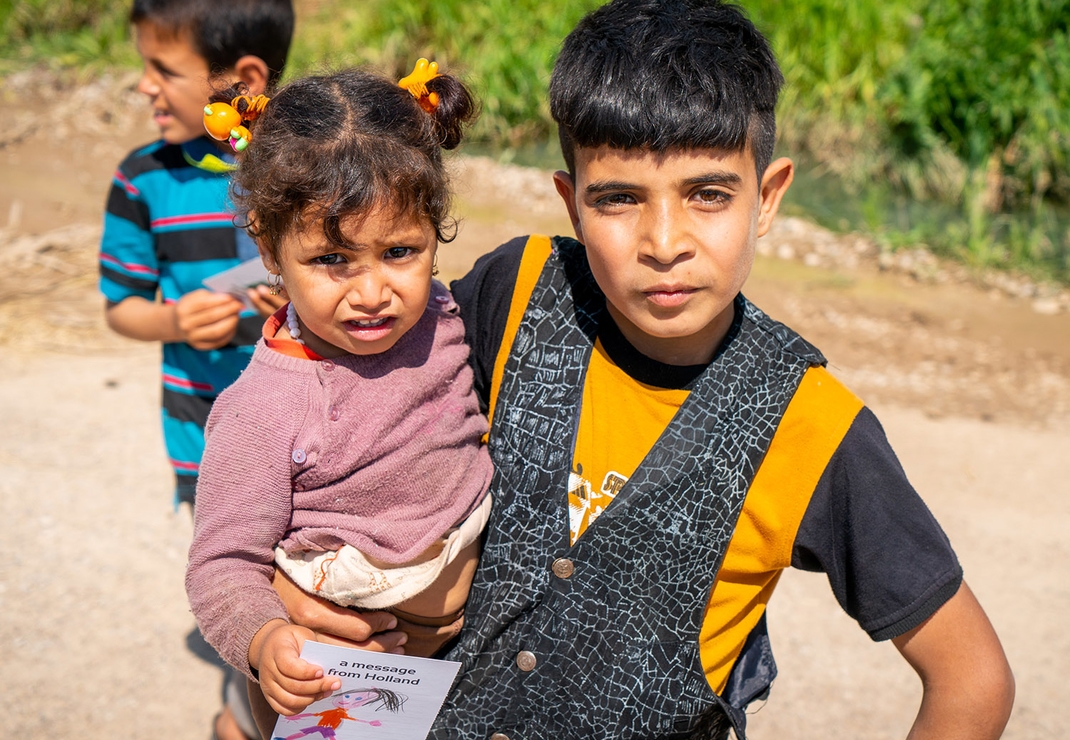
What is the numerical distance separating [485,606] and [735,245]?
2.34 feet

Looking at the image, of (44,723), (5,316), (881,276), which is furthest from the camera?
(881,276)

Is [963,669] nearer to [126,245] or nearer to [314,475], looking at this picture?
[314,475]

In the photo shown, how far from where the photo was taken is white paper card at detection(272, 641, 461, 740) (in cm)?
154

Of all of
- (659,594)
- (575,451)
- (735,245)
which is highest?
(735,245)

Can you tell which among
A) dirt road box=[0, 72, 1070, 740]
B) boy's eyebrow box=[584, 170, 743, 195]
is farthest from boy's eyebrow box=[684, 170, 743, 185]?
dirt road box=[0, 72, 1070, 740]

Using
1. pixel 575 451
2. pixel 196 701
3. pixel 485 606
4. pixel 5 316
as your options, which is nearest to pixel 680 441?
pixel 575 451

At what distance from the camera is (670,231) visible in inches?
62.1

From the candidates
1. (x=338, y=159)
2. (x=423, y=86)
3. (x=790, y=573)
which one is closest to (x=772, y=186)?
(x=423, y=86)

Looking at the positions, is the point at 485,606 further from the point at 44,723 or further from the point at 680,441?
the point at 44,723

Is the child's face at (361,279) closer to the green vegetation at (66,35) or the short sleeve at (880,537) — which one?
the short sleeve at (880,537)

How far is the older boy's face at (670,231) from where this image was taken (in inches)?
62.7

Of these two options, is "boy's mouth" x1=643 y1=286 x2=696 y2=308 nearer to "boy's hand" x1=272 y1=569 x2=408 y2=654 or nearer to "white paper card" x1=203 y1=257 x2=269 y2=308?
"boy's hand" x1=272 y1=569 x2=408 y2=654

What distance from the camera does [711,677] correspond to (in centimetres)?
171

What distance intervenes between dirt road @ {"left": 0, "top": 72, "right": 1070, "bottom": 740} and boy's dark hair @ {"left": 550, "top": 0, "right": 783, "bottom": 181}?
45cm
